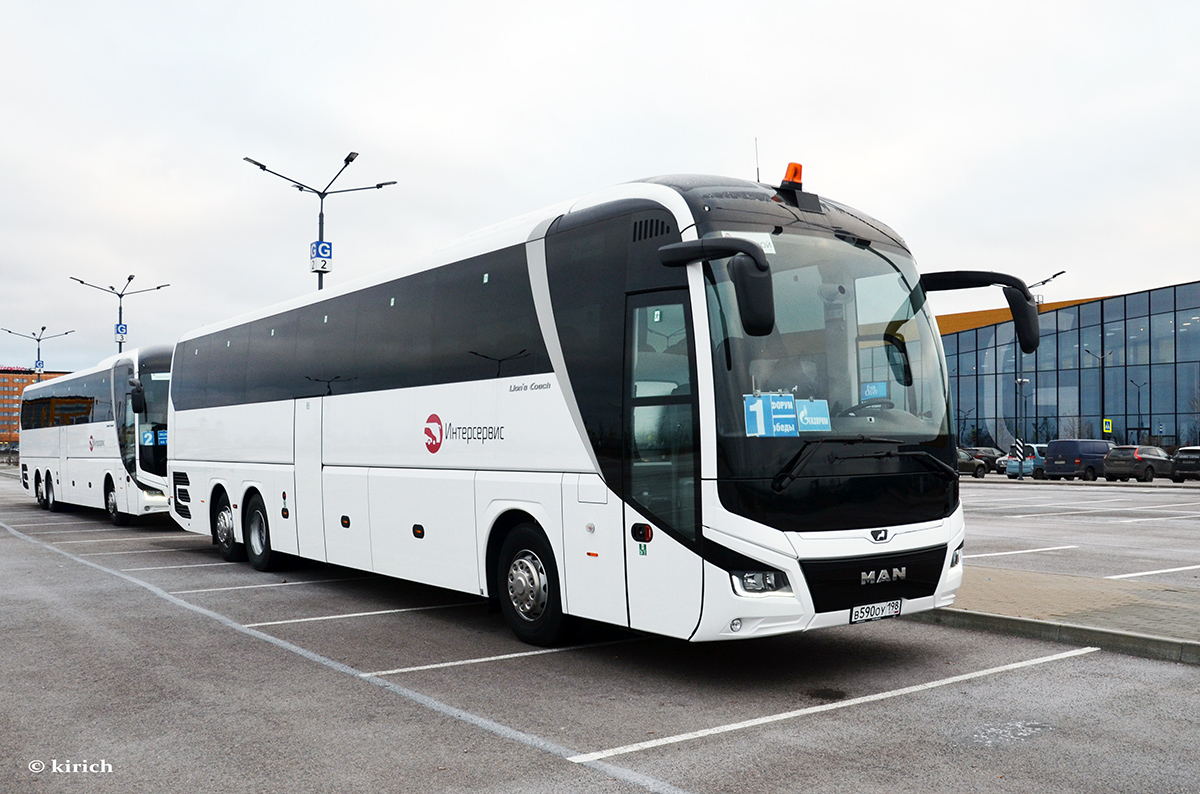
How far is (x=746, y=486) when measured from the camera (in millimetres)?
6562

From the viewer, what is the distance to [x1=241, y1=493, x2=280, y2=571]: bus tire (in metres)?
13.5

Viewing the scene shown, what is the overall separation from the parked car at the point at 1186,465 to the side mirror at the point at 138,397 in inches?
1487

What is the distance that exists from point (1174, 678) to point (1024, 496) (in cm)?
2556

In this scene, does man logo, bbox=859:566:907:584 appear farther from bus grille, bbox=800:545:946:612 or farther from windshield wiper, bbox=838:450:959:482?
windshield wiper, bbox=838:450:959:482

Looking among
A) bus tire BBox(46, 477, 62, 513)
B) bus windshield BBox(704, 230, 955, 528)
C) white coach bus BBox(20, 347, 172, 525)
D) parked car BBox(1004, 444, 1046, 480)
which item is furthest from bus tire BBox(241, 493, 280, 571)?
parked car BBox(1004, 444, 1046, 480)

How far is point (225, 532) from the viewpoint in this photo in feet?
48.9

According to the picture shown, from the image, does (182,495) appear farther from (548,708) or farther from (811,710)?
(811,710)

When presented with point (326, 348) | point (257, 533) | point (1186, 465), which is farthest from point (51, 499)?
point (1186, 465)

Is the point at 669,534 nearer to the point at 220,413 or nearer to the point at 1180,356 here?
the point at 220,413

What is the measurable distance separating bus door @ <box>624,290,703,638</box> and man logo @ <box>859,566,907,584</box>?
1185 millimetres

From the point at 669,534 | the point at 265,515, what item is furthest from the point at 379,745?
the point at 265,515

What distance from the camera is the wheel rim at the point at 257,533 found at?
13.7 m

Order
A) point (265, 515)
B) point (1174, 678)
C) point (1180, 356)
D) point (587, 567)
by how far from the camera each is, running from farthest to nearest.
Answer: point (1180, 356) → point (265, 515) → point (587, 567) → point (1174, 678)

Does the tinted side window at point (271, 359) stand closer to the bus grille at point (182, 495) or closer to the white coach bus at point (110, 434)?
the bus grille at point (182, 495)
